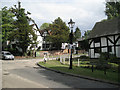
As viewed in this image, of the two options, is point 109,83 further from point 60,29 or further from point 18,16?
point 60,29

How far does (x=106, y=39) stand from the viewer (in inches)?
966

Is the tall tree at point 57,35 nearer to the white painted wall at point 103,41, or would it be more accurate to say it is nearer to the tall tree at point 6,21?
the tall tree at point 6,21

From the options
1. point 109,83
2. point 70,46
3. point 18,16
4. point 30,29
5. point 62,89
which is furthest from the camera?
point 18,16

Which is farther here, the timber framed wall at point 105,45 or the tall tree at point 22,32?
the tall tree at point 22,32

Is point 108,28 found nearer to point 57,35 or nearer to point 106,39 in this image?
point 106,39

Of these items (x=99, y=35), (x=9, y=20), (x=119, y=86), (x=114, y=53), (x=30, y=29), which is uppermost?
(x=9, y=20)

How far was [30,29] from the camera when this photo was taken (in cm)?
3400

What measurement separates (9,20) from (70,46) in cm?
2831

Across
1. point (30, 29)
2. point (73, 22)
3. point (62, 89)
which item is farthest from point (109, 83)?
point (30, 29)

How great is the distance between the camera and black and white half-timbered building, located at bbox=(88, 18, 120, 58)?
894 inches

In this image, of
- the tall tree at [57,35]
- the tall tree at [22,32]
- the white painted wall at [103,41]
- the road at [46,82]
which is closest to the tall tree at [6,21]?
the tall tree at [22,32]

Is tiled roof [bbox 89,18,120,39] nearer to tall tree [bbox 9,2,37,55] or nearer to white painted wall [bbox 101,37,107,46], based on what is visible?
white painted wall [bbox 101,37,107,46]

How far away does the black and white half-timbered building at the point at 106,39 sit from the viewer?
22.7 meters

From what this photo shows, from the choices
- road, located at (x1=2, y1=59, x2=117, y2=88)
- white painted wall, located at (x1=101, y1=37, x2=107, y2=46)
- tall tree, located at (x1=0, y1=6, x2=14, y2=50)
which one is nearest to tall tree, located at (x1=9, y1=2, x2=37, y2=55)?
tall tree, located at (x1=0, y1=6, x2=14, y2=50)
